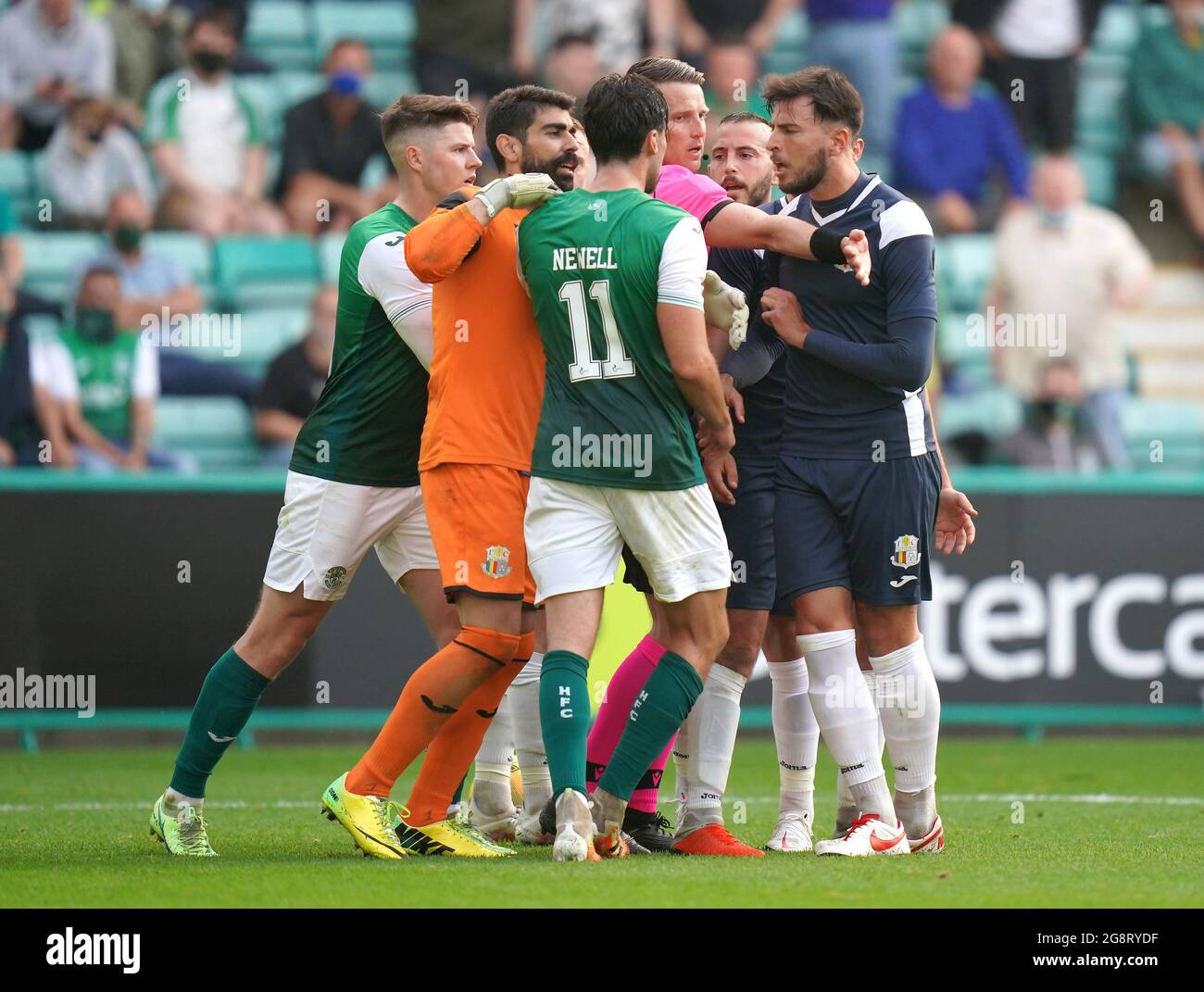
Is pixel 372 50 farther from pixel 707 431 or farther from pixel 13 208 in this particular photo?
→ pixel 707 431

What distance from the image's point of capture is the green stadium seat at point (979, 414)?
1317cm

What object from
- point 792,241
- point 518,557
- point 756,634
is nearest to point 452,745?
point 518,557

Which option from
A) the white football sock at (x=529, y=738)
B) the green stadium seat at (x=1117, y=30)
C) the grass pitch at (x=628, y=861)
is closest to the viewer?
the grass pitch at (x=628, y=861)

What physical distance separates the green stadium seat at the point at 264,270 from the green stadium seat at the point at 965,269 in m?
4.73

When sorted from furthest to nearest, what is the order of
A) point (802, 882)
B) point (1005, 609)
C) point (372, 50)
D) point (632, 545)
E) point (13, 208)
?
point (372, 50) → point (13, 208) → point (1005, 609) → point (632, 545) → point (802, 882)

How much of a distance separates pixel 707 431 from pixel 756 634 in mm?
742

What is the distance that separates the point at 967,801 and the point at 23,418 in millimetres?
6450

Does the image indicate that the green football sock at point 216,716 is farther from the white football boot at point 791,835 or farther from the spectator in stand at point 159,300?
the spectator in stand at point 159,300

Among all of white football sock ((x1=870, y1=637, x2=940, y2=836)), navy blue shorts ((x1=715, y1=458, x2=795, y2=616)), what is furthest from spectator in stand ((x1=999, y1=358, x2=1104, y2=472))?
white football sock ((x1=870, y1=637, x2=940, y2=836))

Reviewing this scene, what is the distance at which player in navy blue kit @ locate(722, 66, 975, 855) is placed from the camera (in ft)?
18.8

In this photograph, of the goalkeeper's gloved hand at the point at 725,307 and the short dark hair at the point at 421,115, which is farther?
the short dark hair at the point at 421,115

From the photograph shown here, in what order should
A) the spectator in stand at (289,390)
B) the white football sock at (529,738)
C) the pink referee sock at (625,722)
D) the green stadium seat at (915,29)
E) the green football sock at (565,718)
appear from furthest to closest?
1. the green stadium seat at (915,29)
2. the spectator in stand at (289,390)
3. the white football sock at (529,738)
4. the pink referee sock at (625,722)
5. the green football sock at (565,718)

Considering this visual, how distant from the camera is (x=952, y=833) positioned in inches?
256

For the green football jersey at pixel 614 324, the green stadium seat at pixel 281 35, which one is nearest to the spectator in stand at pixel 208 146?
the green stadium seat at pixel 281 35
